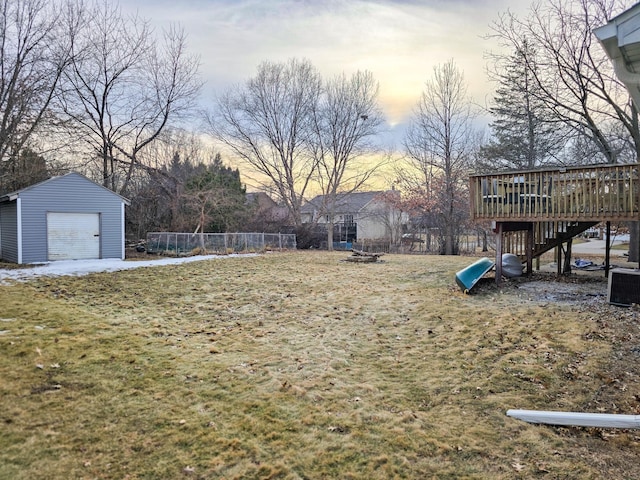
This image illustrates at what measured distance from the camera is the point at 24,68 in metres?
15.4

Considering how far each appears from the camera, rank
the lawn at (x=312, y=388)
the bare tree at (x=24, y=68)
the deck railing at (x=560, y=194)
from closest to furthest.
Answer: the lawn at (x=312, y=388), the deck railing at (x=560, y=194), the bare tree at (x=24, y=68)

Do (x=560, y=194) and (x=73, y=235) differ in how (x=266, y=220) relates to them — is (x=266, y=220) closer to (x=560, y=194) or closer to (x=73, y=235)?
(x=73, y=235)

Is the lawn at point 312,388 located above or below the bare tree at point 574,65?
below

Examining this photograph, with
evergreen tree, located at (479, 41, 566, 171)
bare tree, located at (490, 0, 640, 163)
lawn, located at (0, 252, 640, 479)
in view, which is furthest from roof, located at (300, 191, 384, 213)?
lawn, located at (0, 252, 640, 479)

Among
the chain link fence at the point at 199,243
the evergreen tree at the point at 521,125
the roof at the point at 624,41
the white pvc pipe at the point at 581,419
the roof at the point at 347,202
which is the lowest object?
the white pvc pipe at the point at 581,419

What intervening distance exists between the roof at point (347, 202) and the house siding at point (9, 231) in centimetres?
1785

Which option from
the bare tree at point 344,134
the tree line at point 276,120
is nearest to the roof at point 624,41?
the tree line at point 276,120

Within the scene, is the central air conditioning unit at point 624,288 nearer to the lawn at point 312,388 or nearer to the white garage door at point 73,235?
the lawn at point 312,388

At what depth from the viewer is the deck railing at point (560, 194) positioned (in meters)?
7.45

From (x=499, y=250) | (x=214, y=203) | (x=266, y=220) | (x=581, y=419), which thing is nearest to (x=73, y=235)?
(x=214, y=203)

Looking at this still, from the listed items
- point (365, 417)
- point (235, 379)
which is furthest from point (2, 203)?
point (365, 417)

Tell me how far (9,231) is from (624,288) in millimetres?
17499

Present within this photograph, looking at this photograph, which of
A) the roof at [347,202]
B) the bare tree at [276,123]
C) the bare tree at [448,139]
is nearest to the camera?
the bare tree at [448,139]

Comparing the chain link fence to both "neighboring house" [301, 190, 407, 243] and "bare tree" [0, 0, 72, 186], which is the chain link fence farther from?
"neighboring house" [301, 190, 407, 243]
